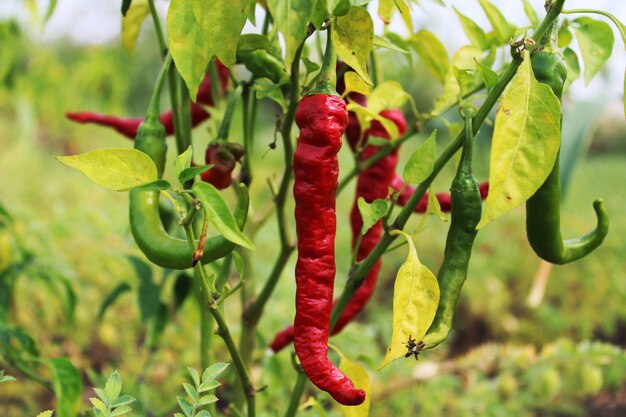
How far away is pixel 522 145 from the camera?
1.79 feet

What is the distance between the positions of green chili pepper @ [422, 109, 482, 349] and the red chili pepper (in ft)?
0.32

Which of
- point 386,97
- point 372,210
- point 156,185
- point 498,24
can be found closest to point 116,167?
point 156,185

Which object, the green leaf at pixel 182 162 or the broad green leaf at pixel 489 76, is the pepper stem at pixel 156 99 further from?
the broad green leaf at pixel 489 76

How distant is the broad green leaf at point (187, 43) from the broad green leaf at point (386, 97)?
0.84 feet

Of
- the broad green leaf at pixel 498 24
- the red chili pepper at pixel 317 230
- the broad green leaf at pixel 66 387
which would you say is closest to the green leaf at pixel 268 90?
the red chili pepper at pixel 317 230

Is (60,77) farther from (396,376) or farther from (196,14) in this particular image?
(196,14)

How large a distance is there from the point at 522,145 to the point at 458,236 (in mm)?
151

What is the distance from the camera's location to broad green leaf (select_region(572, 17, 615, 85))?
0.72 meters

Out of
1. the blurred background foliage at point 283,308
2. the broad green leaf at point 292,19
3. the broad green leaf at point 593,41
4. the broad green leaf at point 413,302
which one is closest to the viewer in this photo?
→ the broad green leaf at point 292,19

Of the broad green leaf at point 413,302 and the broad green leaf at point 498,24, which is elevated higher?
the broad green leaf at point 498,24

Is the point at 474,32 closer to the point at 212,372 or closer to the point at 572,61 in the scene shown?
the point at 572,61

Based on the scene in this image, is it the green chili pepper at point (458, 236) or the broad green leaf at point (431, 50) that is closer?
the green chili pepper at point (458, 236)

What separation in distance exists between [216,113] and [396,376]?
1032mm

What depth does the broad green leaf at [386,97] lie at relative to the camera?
812 millimetres
